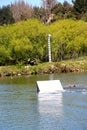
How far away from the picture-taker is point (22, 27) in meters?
79.7

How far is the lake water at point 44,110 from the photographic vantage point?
2305cm

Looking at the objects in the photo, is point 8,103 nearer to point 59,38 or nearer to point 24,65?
point 24,65

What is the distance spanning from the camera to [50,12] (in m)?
116

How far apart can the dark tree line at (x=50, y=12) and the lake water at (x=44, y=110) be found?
214 feet

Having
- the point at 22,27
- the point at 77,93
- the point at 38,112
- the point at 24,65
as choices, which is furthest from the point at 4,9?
the point at 38,112

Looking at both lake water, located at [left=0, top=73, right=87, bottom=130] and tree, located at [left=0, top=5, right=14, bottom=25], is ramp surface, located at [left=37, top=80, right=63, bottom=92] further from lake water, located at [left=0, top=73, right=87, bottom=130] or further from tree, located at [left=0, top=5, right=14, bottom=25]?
tree, located at [left=0, top=5, right=14, bottom=25]

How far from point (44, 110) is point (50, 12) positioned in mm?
89718

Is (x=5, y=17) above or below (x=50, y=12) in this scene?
below

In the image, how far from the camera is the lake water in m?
23.0

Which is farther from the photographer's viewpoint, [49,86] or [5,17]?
[5,17]

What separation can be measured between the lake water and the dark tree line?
65113mm

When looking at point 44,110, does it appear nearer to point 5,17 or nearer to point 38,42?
point 38,42

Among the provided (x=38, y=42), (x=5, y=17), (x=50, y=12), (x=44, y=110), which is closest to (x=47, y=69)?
(x=38, y=42)

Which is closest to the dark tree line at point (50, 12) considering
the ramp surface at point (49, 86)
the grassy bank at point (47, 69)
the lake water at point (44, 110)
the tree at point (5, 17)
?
the tree at point (5, 17)
